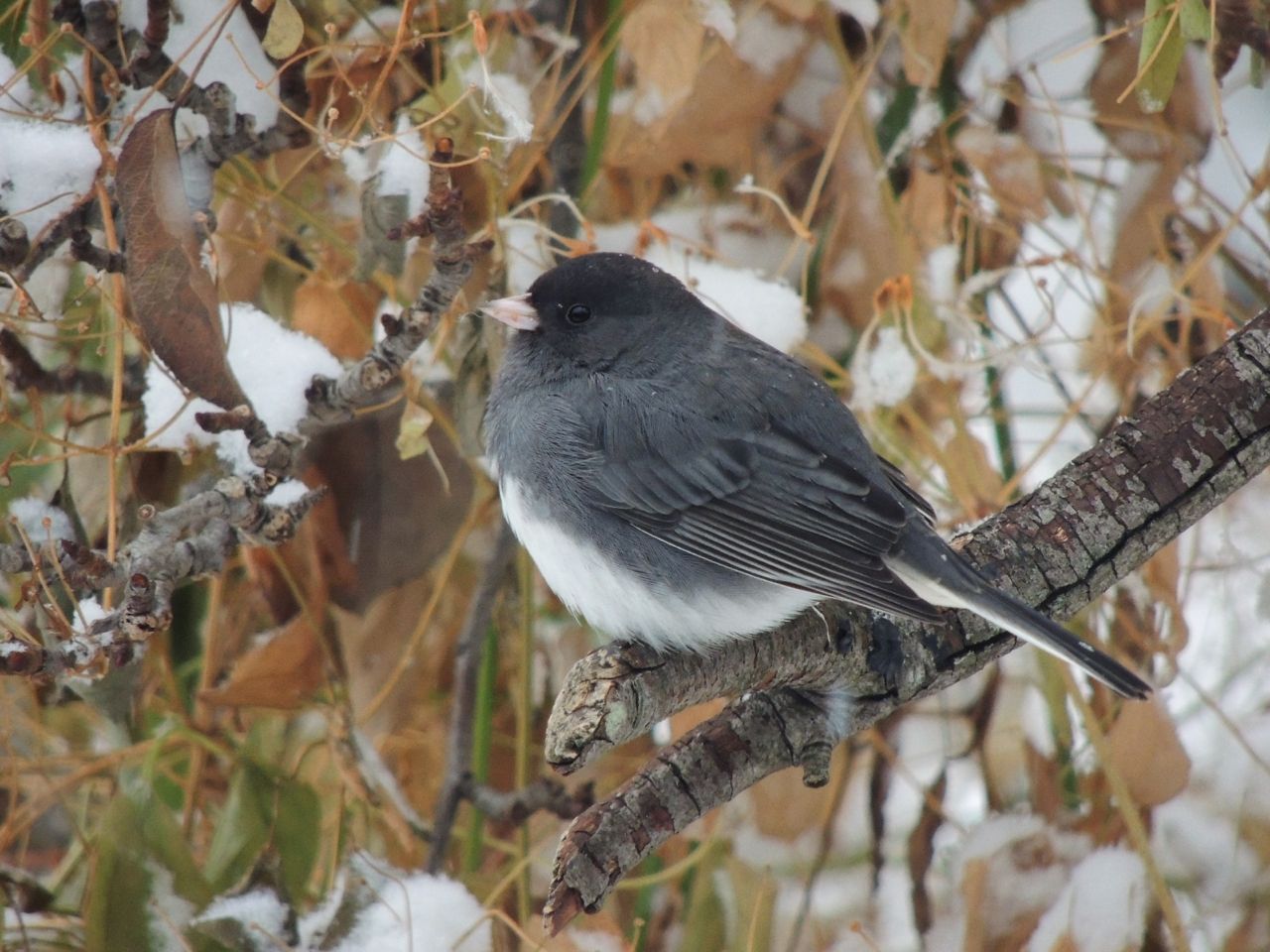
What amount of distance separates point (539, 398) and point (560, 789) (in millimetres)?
557

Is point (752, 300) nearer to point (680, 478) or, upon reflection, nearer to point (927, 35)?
point (680, 478)

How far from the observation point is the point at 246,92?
1.48m

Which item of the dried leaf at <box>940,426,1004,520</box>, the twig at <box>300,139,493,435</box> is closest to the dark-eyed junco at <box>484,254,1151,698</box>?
the dried leaf at <box>940,426,1004,520</box>

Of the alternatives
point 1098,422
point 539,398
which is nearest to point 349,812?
point 539,398

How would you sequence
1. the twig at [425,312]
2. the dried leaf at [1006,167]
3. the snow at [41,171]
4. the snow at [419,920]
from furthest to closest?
the dried leaf at [1006,167], the snow at [419,920], the snow at [41,171], the twig at [425,312]

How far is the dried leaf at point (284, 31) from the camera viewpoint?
129 centimetres

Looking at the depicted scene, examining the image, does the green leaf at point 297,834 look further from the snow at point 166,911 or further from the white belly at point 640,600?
the white belly at point 640,600

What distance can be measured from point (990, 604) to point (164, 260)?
3.04 ft

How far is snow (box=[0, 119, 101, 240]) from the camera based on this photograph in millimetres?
1346

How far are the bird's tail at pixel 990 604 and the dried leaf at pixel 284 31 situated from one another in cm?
88

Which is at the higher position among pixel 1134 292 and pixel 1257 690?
pixel 1134 292

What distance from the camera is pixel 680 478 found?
62.8 inches

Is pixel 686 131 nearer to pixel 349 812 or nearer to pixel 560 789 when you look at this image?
→ pixel 560 789

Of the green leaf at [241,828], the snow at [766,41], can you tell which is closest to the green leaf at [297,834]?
the green leaf at [241,828]
